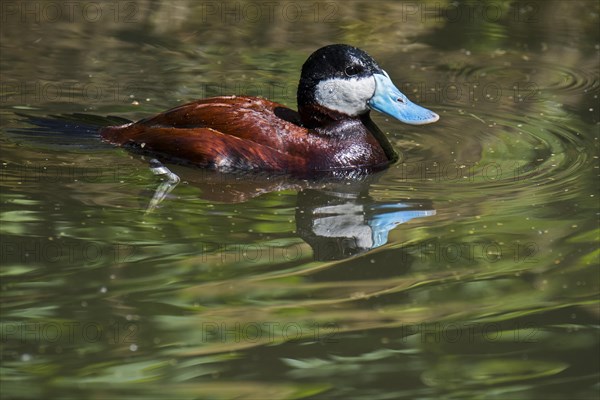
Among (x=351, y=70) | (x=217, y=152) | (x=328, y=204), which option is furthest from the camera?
(x=351, y=70)

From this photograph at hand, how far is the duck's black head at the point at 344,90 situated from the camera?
7.75 m

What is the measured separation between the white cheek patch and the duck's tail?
1.57 metres

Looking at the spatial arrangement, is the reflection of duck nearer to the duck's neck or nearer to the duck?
the duck

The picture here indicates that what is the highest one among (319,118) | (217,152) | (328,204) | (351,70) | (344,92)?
(351,70)

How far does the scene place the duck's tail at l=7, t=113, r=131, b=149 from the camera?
Answer: 8.09m

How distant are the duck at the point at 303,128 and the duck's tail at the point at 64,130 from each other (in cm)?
28

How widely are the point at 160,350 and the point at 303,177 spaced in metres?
2.78

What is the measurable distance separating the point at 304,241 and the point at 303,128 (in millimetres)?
1597

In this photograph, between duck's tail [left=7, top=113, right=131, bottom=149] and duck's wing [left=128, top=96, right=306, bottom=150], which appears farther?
duck's tail [left=7, top=113, right=131, bottom=149]

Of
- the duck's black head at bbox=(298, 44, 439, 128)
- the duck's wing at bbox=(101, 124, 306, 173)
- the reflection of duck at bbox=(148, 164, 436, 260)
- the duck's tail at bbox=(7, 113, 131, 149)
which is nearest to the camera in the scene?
the reflection of duck at bbox=(148, 164, 436, 260)

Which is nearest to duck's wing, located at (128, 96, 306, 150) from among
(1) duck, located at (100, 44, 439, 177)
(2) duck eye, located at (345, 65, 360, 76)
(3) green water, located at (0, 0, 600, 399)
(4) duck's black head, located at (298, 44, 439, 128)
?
(1) duck, located at (100, 44, 439, 177)

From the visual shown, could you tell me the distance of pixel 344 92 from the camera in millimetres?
7789

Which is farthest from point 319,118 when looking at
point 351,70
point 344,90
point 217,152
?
point 217,152

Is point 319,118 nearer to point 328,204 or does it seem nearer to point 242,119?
point 242,119
